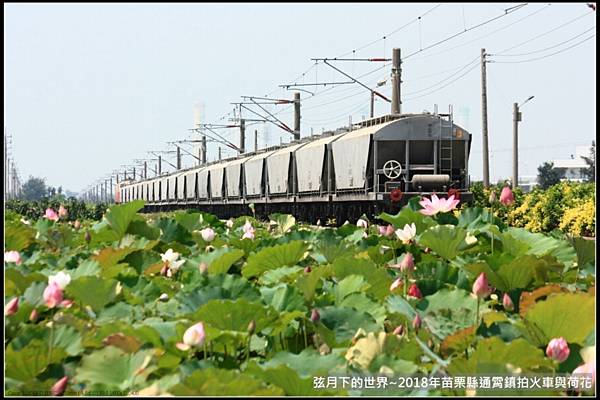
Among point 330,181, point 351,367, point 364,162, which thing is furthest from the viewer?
point 330,181

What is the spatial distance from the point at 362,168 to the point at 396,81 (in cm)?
Answer: 609

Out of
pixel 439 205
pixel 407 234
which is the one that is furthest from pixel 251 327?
pixel 439 205

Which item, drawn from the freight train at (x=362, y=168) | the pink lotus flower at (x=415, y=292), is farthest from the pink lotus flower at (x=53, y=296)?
the freight train at (x=362, y=168)

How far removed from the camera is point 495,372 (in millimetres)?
2543

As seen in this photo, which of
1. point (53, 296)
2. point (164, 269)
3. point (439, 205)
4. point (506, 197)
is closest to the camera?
point (53, 296)

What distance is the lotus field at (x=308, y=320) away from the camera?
8.84 ft

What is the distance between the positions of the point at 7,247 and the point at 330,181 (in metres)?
26.6

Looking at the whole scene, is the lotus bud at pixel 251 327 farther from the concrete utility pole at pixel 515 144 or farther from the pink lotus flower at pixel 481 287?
the concrete utility pole at pixel 515 144

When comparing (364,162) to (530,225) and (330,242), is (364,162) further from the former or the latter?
(330,242)

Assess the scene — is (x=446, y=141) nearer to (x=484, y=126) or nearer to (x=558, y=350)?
(x=484, y=126)

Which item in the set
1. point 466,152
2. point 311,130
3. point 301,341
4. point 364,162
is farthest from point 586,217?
point 301,341

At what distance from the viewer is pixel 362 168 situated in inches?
1091

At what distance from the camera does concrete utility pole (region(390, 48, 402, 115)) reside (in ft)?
106

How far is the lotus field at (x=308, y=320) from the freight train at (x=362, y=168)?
48.7ft
